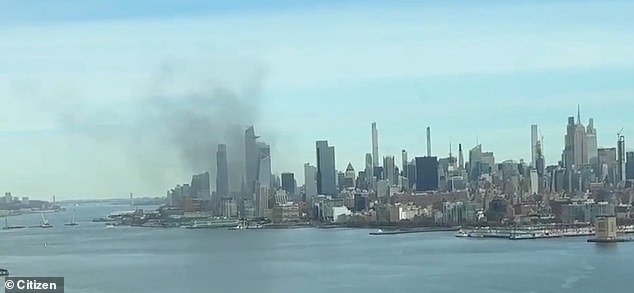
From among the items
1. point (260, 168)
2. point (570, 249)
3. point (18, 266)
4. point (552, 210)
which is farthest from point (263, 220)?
point (18, 266)

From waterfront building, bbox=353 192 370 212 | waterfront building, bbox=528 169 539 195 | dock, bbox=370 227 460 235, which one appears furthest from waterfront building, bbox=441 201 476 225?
waterfront building, bbox=528 169 539 195

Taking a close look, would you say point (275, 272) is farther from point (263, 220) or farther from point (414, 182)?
point (414, 182)

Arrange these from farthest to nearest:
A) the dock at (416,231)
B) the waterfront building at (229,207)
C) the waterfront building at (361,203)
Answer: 1. the waterfront building at (361,203)
2. the waterfront building at (229,207)
3. the dock at (416,231)

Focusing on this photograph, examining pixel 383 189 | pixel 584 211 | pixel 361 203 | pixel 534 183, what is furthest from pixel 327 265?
pixel 383 189
